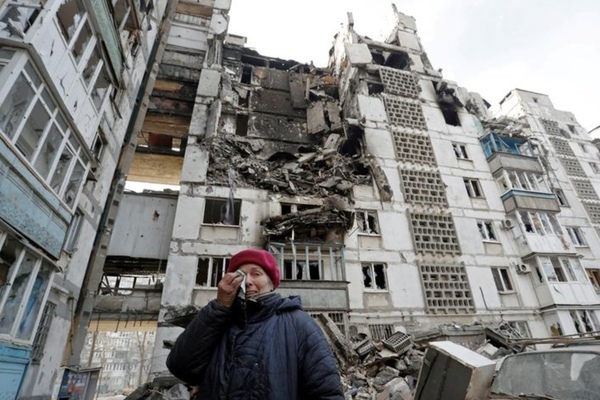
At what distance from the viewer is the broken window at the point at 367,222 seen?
1492 cm

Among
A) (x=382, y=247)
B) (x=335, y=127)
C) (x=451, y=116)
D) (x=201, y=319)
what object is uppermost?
(x=451, y=116)

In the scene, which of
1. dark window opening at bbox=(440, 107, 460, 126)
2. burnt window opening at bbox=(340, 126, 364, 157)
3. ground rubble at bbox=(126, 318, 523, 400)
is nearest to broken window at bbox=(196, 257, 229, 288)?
ground rubble at bbox=(126, 318, 523, 400)

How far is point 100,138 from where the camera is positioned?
440 inches

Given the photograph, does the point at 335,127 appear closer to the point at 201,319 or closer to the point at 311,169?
the point at 311,169

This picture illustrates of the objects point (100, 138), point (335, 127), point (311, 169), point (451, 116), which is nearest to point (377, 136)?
point (335, 127)

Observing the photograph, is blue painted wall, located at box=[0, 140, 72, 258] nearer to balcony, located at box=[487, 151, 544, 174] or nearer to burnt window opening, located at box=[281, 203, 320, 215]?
burnt window opening, located at box=[281, 203, 320, 215]

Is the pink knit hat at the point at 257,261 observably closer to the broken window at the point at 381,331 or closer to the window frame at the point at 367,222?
the broken window at the point at 381,331

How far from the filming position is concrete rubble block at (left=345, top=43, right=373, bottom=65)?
2125 cm

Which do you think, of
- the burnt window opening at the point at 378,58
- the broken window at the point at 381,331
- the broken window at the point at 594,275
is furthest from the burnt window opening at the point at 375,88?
the broken window at the point at 594,275

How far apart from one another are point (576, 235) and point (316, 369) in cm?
2784

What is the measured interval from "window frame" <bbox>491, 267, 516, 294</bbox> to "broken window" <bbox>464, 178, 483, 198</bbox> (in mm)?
4469

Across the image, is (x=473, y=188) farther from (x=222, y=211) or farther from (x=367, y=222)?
(x=222, y=211)

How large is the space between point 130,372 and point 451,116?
56305mm

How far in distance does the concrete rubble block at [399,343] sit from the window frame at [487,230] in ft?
29.6
